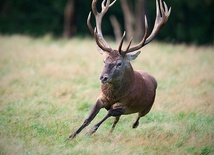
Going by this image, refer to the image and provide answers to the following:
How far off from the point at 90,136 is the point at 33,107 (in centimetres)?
210

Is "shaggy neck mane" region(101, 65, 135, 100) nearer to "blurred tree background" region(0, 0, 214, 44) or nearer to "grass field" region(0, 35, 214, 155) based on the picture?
"grass field" region(0, 35, 214, 155)

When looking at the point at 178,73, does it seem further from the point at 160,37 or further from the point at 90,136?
the point at 160,37

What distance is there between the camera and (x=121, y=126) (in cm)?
830

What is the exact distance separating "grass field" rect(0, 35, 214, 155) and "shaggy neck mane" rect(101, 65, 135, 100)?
638 millimetres

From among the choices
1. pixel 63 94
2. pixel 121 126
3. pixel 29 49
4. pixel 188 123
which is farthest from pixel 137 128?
pixel 29 49

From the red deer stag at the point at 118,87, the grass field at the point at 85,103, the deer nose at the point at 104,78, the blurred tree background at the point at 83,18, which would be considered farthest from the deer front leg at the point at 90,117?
the blurred tree background at the point at 83,18

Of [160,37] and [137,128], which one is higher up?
[137,128]

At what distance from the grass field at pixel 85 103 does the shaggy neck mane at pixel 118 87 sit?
25.1 inches

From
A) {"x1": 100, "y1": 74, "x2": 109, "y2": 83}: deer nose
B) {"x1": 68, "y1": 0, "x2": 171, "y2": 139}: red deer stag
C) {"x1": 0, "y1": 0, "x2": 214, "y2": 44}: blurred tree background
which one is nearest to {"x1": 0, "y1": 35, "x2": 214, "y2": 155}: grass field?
{"x1": 68, "y1": 0, "x2": 171, "y2": 139}: red deer stag

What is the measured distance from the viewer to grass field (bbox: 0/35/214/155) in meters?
6.86

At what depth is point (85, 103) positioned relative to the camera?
31.0 ft

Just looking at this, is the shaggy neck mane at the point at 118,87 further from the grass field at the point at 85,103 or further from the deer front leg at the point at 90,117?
the grass field at the point at 85,103

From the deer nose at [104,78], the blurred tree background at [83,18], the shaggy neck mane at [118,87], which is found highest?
the deer nose at [104,78]

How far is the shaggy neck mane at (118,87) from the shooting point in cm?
743
